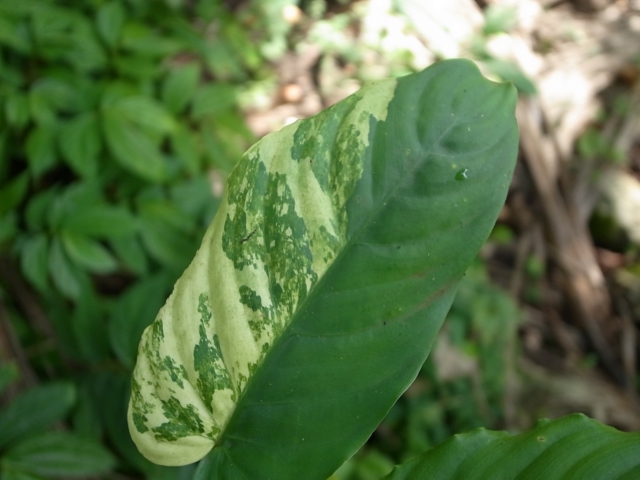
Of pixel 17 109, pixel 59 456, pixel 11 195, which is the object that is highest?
pixel 17 109

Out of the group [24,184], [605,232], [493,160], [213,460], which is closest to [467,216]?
[493,160]

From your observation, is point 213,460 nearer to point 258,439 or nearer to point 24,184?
point 258,439

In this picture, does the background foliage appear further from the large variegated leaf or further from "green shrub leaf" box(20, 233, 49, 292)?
the large variegated leaf

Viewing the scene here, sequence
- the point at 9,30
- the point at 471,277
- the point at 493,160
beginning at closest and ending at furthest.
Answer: the point at 493,160 < the point at 9,30 < the point at 471,277

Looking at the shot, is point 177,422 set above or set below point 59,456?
above

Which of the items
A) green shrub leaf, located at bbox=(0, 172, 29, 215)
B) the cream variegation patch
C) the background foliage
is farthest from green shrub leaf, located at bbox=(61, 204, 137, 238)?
the cream variegation patch

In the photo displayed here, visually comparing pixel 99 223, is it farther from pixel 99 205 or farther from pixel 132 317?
pixel 132 317

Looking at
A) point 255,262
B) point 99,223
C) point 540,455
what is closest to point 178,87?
point 99,223
